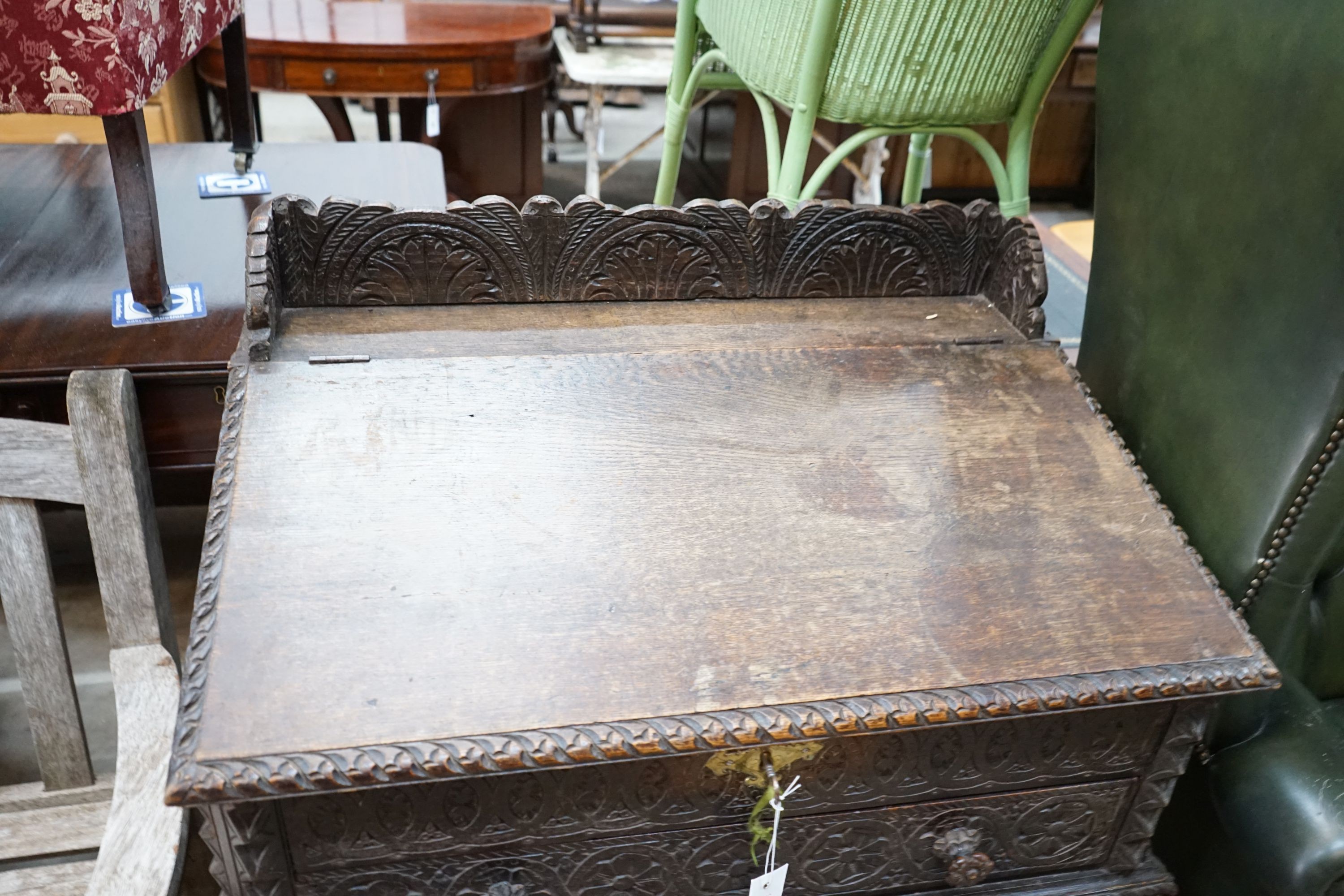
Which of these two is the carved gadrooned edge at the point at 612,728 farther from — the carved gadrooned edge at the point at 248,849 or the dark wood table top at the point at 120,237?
the dark wood table top at the point at 120,237

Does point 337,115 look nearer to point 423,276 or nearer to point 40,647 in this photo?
point 423,276

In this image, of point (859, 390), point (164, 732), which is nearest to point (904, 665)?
point (859, 390)

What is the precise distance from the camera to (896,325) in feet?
3.75

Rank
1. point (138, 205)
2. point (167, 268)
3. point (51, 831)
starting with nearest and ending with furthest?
point (51, 831), point (138, 205), point (167, 268)

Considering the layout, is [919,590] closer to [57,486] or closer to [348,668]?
[348,668]

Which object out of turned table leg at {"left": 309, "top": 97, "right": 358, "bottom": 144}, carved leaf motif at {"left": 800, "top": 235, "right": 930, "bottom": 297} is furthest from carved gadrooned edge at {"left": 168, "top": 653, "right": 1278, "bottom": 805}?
turned table leg at {"left": 309, "top": 97, "right": 358, "bottom": 144}

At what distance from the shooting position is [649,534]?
2.78 feet

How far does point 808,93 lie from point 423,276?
1.67 feet

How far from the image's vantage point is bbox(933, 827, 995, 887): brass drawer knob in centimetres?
89

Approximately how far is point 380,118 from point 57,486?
198cm

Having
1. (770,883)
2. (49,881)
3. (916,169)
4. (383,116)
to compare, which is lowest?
(49,881)

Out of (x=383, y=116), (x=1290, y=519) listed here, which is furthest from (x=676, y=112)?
(x=383, y=116)

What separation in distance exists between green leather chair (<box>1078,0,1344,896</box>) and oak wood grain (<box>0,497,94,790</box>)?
1112 mm

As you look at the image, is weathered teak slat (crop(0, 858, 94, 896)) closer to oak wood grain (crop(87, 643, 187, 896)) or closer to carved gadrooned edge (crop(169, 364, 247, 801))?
oak wood grain (crop(87, 643, 187, 896))
